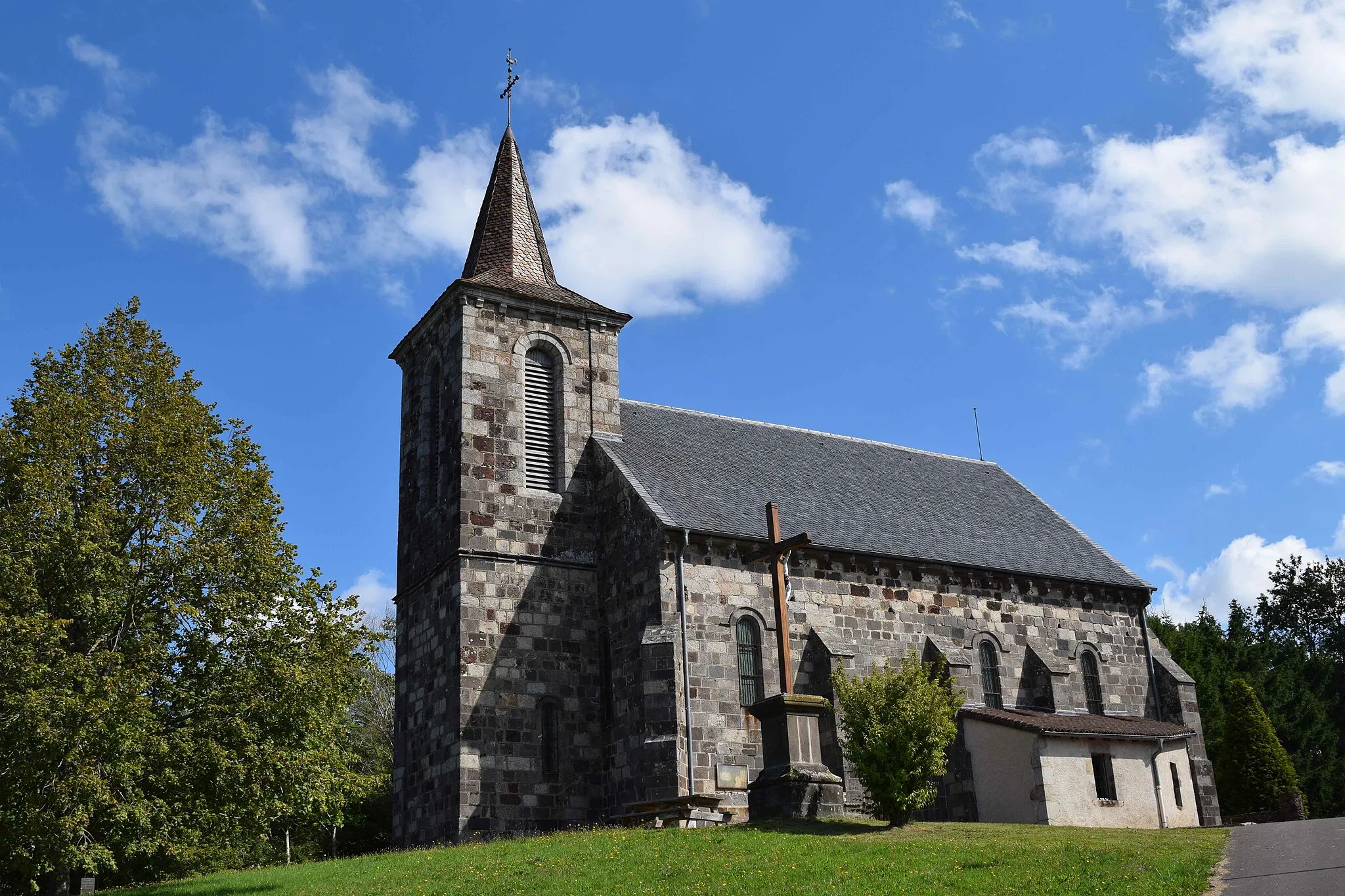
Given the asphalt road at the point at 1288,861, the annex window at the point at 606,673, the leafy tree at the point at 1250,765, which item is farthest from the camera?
the leafy tree at the point at 1250,765

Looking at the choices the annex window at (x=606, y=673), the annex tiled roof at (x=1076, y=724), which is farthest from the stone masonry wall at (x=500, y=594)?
the annex tiled roof at (x=1076, y=724)

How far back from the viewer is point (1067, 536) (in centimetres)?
3388

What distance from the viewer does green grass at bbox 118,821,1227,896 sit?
47.9 ft

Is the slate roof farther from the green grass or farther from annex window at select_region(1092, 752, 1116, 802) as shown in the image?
the green grass

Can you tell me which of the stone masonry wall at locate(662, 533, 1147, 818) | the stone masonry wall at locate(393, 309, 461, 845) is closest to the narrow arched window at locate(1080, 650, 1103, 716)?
the stone masonry wall at locate(662, 533, 1147, 818)

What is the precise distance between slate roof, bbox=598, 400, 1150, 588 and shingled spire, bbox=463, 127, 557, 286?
167 inches

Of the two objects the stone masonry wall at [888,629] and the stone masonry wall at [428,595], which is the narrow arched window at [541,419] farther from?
the stone masonry wall at [888,629]

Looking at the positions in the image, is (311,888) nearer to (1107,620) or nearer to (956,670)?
(956,670)

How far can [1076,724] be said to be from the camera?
26500 millimetres

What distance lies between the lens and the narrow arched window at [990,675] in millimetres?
28594

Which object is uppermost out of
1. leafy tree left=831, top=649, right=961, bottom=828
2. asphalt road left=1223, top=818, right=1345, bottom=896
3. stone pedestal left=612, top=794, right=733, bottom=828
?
leafy tree left=831, top=649, right=961, bottom=828

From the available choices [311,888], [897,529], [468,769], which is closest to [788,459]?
[897,529]

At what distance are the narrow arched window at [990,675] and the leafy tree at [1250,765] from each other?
30.7ft

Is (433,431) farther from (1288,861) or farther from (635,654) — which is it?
(1288,861)
